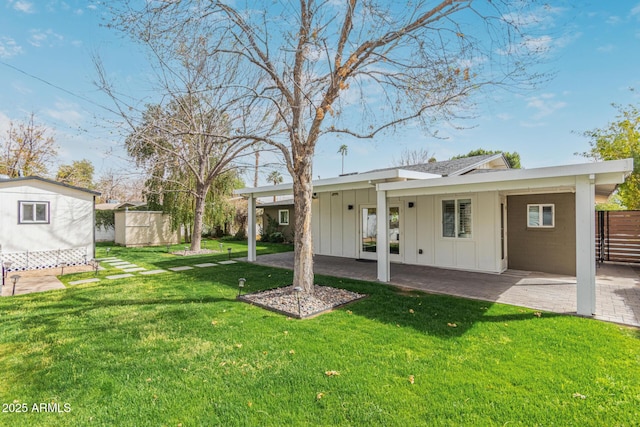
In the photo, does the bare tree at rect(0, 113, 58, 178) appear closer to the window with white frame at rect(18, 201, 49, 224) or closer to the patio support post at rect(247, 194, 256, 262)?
the window with white frame at rect(18, 201, 49, 224)

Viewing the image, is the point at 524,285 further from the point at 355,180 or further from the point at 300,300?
the point at 300,300

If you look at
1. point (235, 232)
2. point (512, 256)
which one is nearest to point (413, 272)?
point (512, 256)

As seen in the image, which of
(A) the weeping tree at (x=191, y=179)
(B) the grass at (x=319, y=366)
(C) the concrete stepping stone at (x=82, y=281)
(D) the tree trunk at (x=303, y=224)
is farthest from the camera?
(A) the weeping tree at (x=191, y=179)

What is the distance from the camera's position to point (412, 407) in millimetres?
2793

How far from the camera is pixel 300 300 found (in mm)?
6059

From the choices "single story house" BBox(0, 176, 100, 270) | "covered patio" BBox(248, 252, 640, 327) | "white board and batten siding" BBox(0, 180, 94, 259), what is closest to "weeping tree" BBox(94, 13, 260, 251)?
"white board and batten siding" BBox(0, 180, 94, 259)

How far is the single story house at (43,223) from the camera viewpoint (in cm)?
977

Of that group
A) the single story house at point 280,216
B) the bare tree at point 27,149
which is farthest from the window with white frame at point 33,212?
the bare tree at point 27,149

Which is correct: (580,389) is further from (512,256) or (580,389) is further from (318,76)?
(512,256)

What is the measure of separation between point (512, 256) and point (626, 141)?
8495 millimetres

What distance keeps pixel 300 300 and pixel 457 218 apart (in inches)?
238

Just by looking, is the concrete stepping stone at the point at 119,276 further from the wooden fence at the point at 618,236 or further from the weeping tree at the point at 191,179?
the wooden fence at the point at 618,236

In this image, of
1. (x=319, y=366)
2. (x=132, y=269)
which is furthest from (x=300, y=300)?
(x=132, y=269)

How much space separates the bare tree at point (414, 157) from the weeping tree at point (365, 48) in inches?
1016
